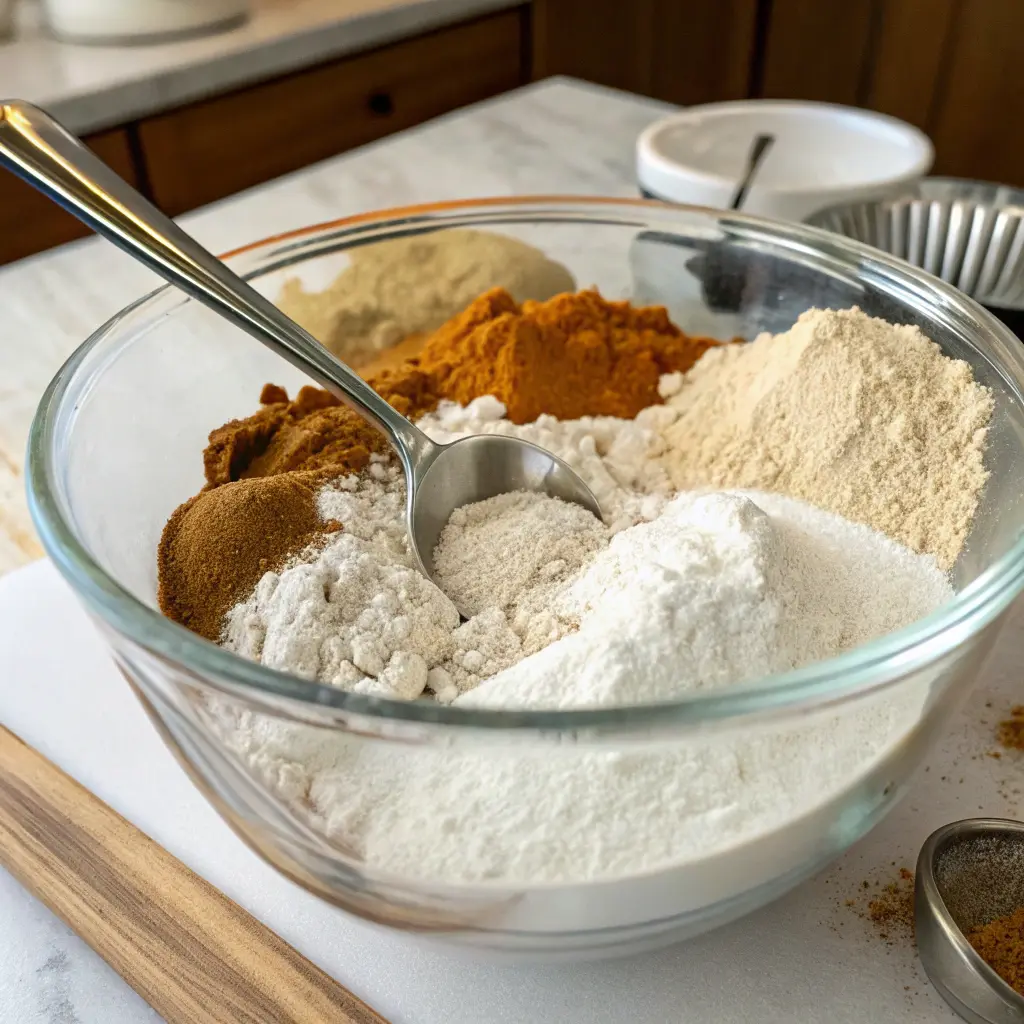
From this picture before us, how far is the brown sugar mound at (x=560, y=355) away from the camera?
793 mm

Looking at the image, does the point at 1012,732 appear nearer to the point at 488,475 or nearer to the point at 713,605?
the point at 713,605

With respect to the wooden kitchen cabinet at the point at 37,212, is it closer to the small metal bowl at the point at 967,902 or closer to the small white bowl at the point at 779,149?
the small white bowl at the point at 779,149

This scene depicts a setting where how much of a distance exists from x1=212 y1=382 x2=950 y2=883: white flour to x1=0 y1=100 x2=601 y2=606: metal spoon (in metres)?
0.02

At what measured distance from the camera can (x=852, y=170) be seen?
52.2 inches

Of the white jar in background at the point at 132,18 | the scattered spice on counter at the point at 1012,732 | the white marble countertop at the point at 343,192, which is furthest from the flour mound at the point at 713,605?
the white jar in background at the point at 132,18

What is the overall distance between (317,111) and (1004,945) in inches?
70.5

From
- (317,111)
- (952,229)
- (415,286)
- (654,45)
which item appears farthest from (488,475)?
(654,45)

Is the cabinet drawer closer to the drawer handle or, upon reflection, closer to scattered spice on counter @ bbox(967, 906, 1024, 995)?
the drawer handle

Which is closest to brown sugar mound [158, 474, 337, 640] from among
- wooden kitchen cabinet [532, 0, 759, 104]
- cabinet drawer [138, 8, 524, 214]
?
cabinet drawer [138, 8, 524, 214]

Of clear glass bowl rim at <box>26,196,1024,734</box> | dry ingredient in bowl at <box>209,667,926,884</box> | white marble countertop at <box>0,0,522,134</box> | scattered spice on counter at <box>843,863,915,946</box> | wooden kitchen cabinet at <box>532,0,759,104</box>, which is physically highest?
clear glass bowl rim at <box>26,196,1024,734</box>

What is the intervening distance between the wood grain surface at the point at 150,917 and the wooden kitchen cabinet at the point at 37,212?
1.20 meters

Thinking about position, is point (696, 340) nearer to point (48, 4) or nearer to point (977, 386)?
point (977, 386)

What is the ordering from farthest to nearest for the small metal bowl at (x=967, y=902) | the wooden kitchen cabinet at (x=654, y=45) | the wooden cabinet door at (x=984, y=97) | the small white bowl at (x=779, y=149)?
the wooden kitchen cabinet at (x=654, y=45) < the wooden cabinet door at (x=984, y=97) < the small white bowl at (x=779, y=149) < the small metal bowl at (x=967, y=902)

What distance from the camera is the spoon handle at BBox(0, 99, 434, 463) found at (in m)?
0.60
